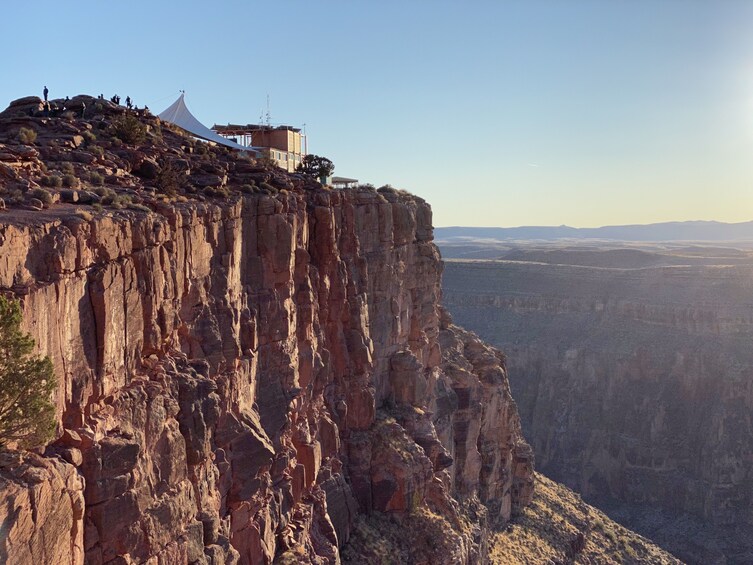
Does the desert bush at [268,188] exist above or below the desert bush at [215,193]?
above

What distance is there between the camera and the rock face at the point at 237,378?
19250mm

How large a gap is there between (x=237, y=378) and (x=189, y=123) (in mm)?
23508

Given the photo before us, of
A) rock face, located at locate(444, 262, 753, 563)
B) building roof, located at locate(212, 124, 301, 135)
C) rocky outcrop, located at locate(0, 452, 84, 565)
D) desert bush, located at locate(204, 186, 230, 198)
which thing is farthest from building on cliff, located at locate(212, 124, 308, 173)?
rock face, located at locate(444, 262, 753, 563)

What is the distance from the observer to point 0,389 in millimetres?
16719

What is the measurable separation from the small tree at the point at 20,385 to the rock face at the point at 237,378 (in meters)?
0.86

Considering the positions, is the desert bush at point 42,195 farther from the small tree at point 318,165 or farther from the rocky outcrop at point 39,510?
the small tree at point 318,165

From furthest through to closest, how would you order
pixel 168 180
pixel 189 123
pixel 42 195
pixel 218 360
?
pixel 189 123 < pixel 168 180 < pixel 218 360 < pixel 42 195

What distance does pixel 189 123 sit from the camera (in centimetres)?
4756

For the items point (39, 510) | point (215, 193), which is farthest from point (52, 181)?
point (39, 510)

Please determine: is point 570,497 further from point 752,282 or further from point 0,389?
point 752,282

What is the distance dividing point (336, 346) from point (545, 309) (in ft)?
317

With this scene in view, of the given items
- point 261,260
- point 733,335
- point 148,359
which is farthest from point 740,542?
point 148,359

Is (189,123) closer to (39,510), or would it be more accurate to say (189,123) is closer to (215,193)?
(215,193)

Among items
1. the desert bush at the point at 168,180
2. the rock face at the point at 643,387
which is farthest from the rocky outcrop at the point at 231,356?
the rock face at the point at 643,387
